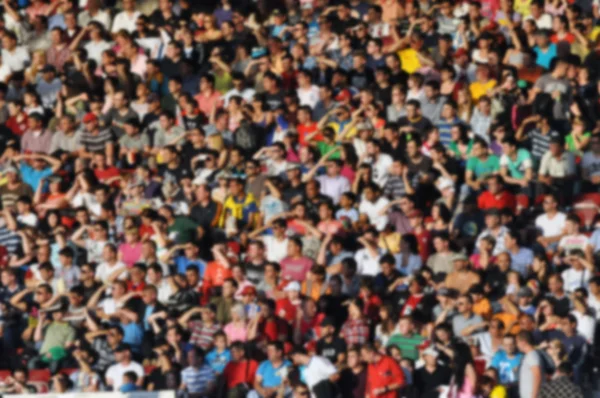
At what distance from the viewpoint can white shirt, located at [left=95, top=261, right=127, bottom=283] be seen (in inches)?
1054

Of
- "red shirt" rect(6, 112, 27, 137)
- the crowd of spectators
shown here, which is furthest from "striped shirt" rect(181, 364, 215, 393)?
"red shirt" rect(6, 112, 27, 137)

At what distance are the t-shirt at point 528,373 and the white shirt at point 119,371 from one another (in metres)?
4.83

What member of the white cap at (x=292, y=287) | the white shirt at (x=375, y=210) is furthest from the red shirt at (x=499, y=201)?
the white cap at (x=292, y=287)

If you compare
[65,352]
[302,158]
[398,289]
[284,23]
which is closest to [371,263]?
[398,289]

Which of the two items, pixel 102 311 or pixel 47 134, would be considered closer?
pixel 102 311

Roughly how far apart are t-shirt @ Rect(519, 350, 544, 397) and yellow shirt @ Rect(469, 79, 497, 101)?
558cm

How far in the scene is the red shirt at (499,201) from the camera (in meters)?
25.9

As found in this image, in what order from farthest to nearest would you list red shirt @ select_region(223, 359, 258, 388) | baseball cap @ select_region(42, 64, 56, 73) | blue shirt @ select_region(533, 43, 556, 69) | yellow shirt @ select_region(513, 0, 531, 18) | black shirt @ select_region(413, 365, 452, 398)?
baseball cap @ select_region(42, 64, 56, 73)
yellow shirt @ select_region(513, 0, 531, 18)
blue shirt @ select_region(533, 43, 556, 69)
red shirt @ select_region(223, 359, 258, 388)
black shirt @ select_region(413, 365, 452, 398)

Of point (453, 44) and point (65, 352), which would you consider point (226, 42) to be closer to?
point (453, 44)

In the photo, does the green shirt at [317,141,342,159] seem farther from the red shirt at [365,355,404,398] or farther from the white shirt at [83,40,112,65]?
the white shirt at [83,40,112,65]

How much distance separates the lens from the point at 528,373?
75.6 ft

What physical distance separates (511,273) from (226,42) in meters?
7.62

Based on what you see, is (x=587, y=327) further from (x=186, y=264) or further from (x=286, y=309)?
(x=186, y=264)

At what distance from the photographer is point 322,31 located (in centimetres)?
2959
